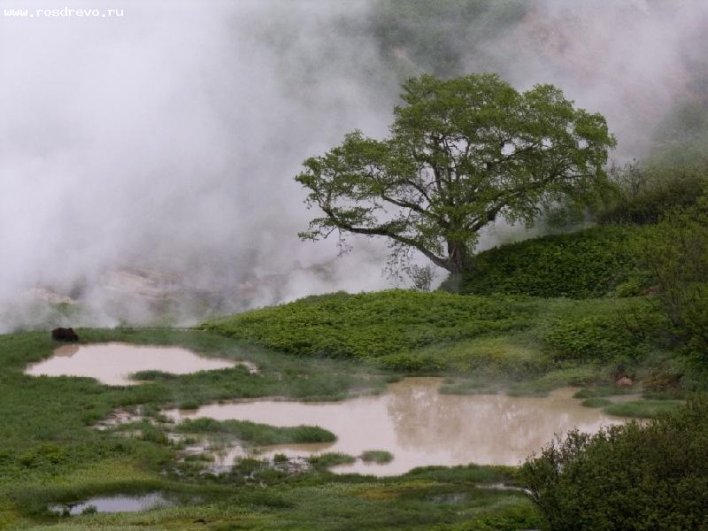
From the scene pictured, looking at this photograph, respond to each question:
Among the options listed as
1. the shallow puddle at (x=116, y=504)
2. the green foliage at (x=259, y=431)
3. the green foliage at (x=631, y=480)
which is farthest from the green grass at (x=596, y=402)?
the shallow puddle at (x=116, y=504)

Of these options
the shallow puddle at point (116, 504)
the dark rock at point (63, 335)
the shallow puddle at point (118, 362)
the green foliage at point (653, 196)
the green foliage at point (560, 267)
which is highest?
the green foliage at point (653, 196)

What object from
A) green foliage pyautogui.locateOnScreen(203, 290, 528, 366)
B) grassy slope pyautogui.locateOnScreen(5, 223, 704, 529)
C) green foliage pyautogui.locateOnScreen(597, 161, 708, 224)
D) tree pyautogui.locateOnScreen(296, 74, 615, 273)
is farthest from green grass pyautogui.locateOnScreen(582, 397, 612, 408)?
green foliage pyautogui.locateOnScreen(597, 161, 708, 224)

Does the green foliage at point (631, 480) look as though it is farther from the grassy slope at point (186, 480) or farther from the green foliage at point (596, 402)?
the green foliage at point (596, 402)

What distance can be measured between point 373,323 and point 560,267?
714 centimetres

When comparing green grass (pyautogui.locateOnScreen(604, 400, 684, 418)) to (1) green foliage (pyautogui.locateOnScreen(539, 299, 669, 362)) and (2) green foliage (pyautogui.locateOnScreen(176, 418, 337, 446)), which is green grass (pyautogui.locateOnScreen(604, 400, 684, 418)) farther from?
(2) green foliage (pyautogui.locateOnScreen(176, 418, 337, 446))

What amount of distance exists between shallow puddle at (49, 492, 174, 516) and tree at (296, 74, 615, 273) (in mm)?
18774

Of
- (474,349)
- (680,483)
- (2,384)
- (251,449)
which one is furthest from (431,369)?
(680,483)

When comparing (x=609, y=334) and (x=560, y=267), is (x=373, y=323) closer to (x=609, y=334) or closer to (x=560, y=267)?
(x=609, y=334)

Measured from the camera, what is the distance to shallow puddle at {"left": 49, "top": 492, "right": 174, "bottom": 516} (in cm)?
1416

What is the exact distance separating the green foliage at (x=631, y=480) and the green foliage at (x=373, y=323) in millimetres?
14039

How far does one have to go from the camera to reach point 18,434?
59.4ft

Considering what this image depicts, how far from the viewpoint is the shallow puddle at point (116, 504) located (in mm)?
14164

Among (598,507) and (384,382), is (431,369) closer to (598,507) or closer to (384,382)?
(384,382)

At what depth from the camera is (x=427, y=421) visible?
66.0 feet
